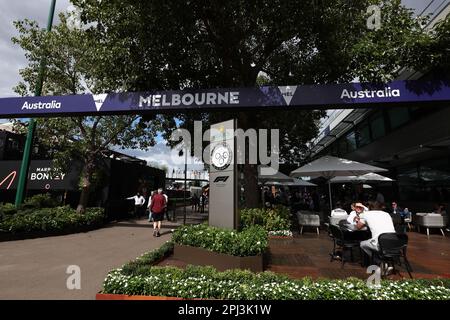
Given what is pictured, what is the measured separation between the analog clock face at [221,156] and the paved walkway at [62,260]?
335 cm

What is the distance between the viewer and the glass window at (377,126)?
20.0 metres

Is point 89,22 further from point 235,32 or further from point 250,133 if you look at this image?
point 250,133

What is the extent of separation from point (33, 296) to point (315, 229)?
11.2 meters

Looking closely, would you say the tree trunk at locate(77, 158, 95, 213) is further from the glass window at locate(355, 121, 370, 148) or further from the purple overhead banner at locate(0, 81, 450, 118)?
the glass window at locate(355, 121, 370, 148)

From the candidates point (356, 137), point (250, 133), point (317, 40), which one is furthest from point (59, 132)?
point (356, 137)

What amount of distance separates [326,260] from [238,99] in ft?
16.2

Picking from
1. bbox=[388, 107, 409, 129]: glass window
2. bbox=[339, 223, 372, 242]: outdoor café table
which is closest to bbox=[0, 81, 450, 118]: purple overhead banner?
bbox=[339, 223, 372, 242]: outdoor café table

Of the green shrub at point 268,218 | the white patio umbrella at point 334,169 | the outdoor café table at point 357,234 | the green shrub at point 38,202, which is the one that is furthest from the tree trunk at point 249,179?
the green shrub at point 38,202

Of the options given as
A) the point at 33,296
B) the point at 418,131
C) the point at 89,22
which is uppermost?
the point at 89,22

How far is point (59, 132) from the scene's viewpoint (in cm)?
1593

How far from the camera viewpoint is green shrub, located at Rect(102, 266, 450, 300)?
178 inches

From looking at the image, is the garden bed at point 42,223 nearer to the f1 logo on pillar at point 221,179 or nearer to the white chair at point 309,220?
the f1 logo on pillar at point 221,179

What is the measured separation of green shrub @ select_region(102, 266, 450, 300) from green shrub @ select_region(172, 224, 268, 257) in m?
1.15
